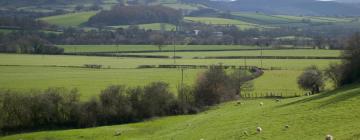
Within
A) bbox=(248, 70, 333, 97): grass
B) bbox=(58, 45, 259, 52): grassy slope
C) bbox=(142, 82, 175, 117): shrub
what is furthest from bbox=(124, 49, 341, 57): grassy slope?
bbox=(142, 82, 175, 117): shrub

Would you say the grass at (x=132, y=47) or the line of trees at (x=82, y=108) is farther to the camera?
the grass at (x=132, y=47)

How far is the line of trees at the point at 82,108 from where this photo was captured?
5659 centimetres

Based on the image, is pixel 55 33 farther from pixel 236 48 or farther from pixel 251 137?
pixel 251 137

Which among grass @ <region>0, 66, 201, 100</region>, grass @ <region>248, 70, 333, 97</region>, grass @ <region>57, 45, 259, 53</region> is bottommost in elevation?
grass @ <region>248, 70, 333, 97</region>

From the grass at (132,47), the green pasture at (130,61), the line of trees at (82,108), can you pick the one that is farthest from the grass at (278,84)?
the grass at (132,47)

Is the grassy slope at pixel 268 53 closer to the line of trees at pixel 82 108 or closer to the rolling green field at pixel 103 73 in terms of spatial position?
the rolling green field at pixel 103 73

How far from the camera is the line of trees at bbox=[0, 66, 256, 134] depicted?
56594mm

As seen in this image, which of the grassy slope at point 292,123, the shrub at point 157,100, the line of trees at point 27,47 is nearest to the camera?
the grassy slope at point 292,123

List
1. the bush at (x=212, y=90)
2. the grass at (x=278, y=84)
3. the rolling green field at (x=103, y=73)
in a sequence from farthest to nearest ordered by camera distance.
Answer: the rolling green field at (x=103, y=73), the grass at (x=278, y=84), the bush at (x=212, y=90)

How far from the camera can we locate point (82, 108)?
57.3 meters

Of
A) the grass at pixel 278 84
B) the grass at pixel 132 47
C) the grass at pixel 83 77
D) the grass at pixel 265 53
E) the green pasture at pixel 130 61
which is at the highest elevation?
the grass at pixel 132 47

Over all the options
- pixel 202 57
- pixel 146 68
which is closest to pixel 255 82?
pixel 146 68

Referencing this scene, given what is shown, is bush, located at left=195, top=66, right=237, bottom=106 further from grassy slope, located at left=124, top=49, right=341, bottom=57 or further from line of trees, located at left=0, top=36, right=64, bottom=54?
line of trees, located at left=0, top=36, right=64, bottom=54

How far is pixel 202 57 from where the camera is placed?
136000 millimetres
